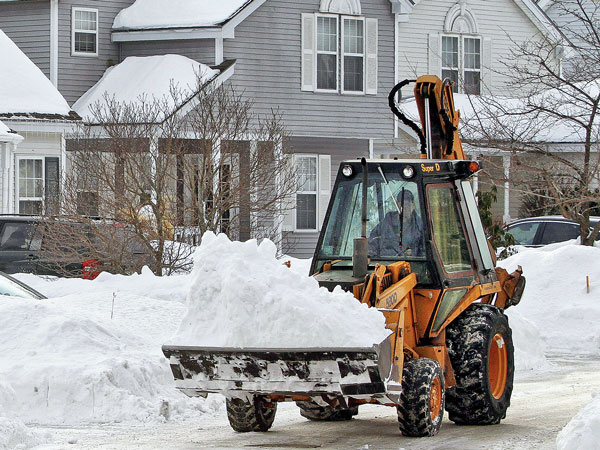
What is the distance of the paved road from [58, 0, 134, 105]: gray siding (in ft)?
64.0

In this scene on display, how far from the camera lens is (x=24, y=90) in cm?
2752

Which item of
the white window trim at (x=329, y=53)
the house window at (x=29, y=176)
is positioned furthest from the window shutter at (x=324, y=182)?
the house window at (x=29, y=176)

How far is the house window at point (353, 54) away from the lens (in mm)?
30609

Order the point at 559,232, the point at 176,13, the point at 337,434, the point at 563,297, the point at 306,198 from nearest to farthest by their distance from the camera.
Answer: the point at 337,434, the point at 563,297, the point at 559,232, the point at 176,13, the point at 306,198

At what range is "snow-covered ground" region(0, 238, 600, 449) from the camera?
8.75 metres

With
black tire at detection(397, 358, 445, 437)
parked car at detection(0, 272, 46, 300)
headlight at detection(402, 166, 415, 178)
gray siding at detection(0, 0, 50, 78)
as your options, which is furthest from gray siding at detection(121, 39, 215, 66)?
black tire at detection(397, 358, 445, 437)

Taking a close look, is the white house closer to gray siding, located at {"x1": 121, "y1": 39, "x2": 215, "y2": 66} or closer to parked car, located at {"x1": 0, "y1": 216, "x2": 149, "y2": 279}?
gray siding, located at {"x1": 121, "y1": 39, "x2": 215, "y2": 66}

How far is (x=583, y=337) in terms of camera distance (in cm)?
1728

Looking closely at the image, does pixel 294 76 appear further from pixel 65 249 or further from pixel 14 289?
pixel 14 289

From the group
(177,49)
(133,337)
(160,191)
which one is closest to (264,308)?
(133,337)

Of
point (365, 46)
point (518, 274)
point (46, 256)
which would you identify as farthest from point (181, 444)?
point (365, 46)

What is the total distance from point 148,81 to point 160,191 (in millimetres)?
9680

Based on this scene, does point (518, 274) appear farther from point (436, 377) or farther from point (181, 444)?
point (181, 444)

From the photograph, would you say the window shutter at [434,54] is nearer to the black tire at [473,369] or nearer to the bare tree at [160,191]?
the bare tree at [160,191]
